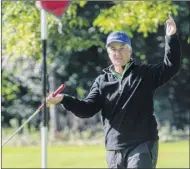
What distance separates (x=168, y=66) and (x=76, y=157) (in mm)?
9988

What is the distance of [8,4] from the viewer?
10.6 meters

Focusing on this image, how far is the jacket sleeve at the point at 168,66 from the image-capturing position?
543 centimetres

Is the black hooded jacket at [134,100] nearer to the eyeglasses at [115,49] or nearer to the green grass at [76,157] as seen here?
the eyeglasses at [115,49]

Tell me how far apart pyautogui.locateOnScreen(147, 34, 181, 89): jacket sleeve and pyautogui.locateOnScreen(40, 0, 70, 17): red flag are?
2.66 ft

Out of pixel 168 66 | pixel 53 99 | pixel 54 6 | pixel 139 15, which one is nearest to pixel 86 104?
pixel 53 99

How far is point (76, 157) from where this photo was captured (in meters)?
15.3

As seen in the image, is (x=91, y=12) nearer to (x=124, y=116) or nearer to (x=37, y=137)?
(x=37, y=137)

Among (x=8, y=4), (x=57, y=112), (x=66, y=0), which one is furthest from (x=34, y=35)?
(x=57, y=112)

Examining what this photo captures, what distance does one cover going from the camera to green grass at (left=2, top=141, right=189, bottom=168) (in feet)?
45.3

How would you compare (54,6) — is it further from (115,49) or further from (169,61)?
(169,61)

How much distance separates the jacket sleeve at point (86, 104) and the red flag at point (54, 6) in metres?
0.67

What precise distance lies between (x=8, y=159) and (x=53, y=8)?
403 inches

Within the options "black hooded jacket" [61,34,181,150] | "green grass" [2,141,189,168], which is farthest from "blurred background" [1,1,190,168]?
"black hooded jacket" [61,34,181,150]

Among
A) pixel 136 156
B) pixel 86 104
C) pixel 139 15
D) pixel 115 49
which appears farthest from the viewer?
pixel 139 15
